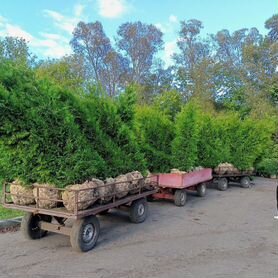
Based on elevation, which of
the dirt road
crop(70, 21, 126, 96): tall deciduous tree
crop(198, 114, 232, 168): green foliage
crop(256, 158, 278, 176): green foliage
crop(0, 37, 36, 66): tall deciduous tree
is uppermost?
crop(70, 21, 126, 96): tall deciduous tree

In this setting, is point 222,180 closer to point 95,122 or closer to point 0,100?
point 95,122

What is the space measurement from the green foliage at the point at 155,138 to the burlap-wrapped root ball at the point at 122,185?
2251mm

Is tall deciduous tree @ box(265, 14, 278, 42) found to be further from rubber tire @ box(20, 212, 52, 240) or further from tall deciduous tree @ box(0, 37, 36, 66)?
rubber tire @ box(20, 212, 52, 240)

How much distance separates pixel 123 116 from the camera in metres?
6.07

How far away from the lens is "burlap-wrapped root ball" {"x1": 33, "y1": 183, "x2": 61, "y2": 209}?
4.63 metres

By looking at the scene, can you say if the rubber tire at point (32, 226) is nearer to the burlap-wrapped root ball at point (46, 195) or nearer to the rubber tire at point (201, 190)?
the burlap-wrapped root ball at point (46, 195)

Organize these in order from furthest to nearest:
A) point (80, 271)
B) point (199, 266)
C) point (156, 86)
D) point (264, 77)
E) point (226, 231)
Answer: point (156, 86), point (264, 77), point (226, 231), point (199, 266), point (80, 271)

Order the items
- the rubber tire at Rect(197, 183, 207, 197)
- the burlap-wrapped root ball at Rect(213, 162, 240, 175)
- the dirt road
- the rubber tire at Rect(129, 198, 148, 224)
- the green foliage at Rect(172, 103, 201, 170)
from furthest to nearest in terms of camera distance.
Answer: the burlap-wrapped root ball at Rect(213, 162, 240, 175)
the rubber tire at Rect(197, 183, 207, 197)
the green foliage at Rect(172, 103, 201, 170)
the rubber tire at Rect(129, 198, 148, 224)
the dirt road

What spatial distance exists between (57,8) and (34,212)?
31.1ft

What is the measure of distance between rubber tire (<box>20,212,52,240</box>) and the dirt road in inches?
5.1

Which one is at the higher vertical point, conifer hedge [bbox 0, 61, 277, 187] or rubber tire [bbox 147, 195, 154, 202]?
conifer hedge [bbox 0, 61, 277, 187]

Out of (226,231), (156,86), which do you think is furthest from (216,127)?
(156,86)

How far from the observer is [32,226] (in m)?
5.05

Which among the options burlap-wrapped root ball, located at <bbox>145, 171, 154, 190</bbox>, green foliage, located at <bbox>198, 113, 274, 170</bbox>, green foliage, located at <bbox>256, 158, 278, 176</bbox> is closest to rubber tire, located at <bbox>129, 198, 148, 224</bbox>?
burlap-wrapped root ball, located at <bbox>145, 171, 154, 190</bbox>
